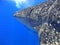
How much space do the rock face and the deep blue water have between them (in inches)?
3.8

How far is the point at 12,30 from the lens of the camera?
11.2 feet

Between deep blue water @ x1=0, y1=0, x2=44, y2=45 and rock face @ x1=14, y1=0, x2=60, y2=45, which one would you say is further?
deep blue water @ x1=0, y1=0, x2=44, y2=45

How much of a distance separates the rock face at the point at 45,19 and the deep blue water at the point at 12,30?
0.10 metres

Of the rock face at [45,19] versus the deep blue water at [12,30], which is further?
the deep blue water at [12,30]

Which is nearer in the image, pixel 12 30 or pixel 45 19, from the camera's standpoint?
pixel 45 19

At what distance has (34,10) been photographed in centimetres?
342

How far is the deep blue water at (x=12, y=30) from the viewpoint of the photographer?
129 inches

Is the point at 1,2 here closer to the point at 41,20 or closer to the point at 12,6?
the point at 12,6

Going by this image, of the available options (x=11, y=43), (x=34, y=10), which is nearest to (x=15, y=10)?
(x=34, y=10)

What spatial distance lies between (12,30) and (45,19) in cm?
55

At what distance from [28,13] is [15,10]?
287 mm

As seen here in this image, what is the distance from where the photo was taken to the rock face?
9.95ft

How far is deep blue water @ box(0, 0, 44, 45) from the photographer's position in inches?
129

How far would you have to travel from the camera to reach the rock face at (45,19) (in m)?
3.03
